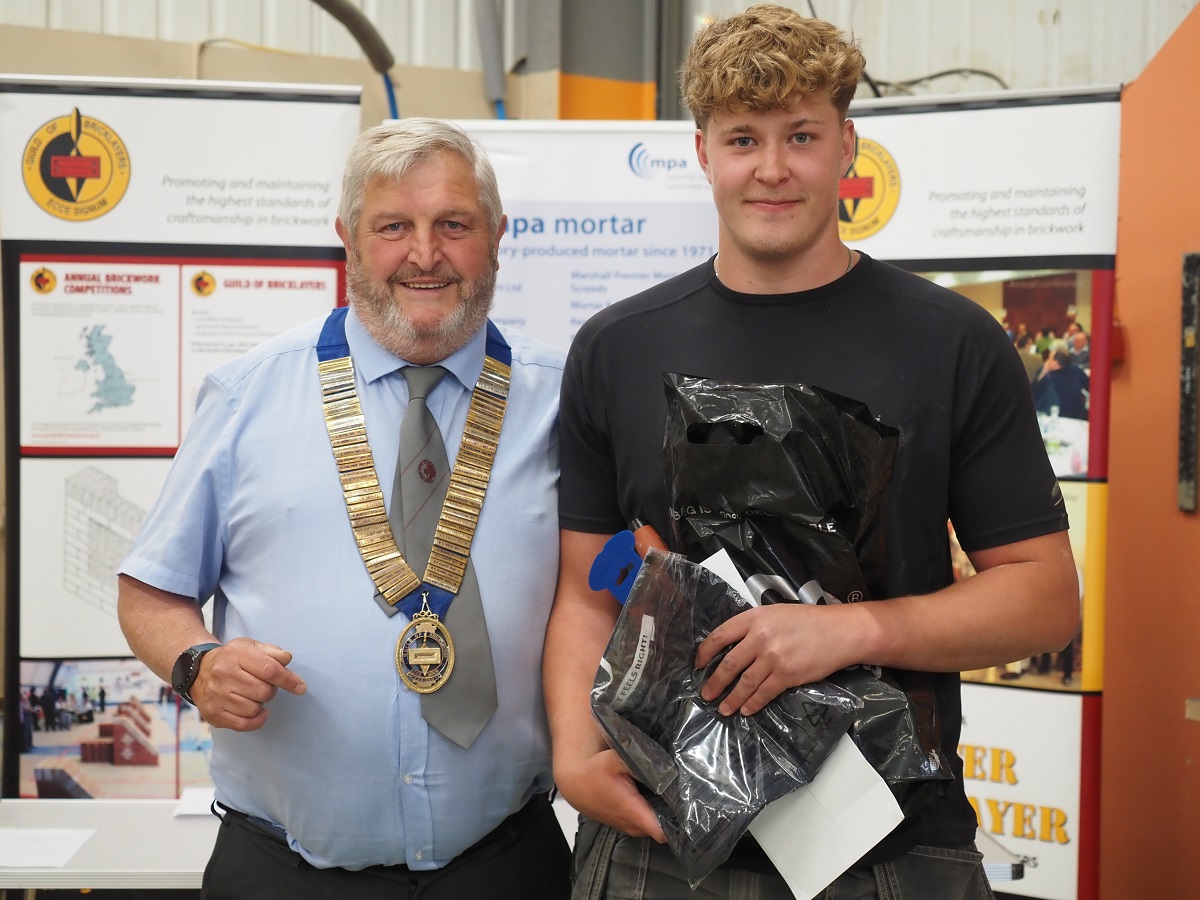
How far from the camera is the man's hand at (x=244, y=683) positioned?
159cm

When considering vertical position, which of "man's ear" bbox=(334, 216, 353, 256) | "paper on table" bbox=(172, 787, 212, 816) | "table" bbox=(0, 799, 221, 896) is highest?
"man's ear" bbox=(334, 216, 353, 256)

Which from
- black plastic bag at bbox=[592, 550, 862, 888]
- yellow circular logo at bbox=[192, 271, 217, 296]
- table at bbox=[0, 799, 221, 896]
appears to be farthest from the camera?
yellow circular logo at bbox=[192, 271, 217, 296]

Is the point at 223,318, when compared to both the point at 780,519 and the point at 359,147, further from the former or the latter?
the point at 780,519

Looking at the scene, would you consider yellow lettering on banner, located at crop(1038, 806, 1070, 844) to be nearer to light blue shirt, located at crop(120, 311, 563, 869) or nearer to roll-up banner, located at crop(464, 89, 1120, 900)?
roll-up banner, located at crop(464, 89, 1120, 900)

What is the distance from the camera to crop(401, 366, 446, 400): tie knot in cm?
188

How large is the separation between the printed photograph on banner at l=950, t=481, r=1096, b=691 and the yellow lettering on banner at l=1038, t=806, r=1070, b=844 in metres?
0.39

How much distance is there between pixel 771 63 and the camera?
1.42 meters

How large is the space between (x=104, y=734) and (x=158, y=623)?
234 cm

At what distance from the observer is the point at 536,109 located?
17.5 feet

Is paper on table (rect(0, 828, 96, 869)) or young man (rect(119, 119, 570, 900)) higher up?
young man (rect(119, 119, 570, 900))

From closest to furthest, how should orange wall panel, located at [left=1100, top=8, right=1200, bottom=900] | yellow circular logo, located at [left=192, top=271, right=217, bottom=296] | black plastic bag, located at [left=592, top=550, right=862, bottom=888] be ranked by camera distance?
black plastic bag, located at [left=592, top=550, right=862, bottom=888] < orange wall panel, located at [left=1100, top=8, right=1200, bottom=900] < yellow circular logo, located at [left=192, top=271, right=217, bottom=296]

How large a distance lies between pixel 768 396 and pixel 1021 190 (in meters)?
2.62

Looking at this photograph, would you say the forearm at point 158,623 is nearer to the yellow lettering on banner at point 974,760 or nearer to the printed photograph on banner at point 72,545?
the printed photograph on banner at point 72,545

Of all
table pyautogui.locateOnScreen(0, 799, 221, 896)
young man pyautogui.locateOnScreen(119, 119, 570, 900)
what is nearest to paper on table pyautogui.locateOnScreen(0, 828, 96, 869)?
table pyautogui.locateOnScreen(0, 799, 221, 896)
